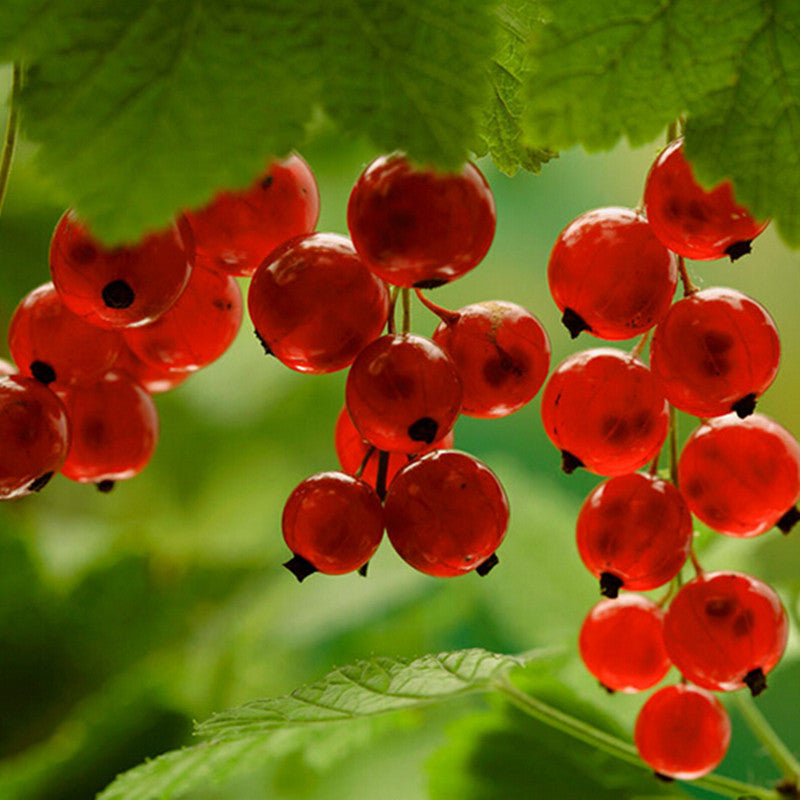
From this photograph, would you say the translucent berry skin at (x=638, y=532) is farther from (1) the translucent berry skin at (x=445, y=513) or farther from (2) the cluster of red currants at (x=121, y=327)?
(2) the cluster of red currants at (x=121, y=327)

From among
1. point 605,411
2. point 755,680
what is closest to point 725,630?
point 755,680

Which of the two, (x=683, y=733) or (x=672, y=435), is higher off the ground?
(x=672, y=435)

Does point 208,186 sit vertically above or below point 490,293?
below

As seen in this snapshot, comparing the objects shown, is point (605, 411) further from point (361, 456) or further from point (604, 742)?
point (604, 742)

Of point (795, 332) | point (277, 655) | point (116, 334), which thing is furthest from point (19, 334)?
point (795, 332)

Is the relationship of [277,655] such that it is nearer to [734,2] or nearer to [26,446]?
[26,446]

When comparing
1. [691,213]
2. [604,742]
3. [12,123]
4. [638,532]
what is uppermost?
[12,123]

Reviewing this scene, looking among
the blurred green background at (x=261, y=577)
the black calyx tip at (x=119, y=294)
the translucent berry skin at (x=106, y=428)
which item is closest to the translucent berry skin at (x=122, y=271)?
the black calyx tip at (x=119, y=294)
